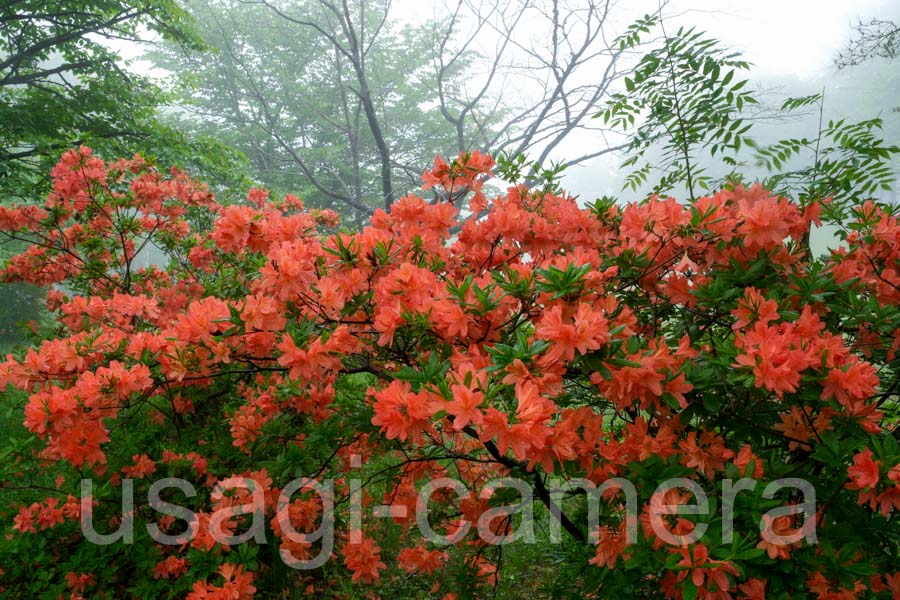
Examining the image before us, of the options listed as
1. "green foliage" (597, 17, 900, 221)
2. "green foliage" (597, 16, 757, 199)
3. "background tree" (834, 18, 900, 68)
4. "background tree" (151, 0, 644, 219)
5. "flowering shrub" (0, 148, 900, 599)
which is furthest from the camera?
"background tree" (151, 0, 644, 219)

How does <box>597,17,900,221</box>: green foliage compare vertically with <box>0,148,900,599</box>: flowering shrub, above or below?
above

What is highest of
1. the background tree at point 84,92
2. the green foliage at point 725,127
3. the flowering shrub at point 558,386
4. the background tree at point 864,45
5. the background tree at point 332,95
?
the background tree at point 332,95

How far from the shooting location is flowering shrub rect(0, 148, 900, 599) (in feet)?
3.93

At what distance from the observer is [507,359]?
3.72ft


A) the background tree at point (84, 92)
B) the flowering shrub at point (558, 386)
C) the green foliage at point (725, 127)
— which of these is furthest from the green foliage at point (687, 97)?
the background tree at point (84, 92)

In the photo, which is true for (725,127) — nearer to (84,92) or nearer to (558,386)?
(558,386)

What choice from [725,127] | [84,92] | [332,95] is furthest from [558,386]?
[332,95]

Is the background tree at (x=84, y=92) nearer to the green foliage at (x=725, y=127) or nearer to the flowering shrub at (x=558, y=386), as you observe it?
the flowering shrub at (x=558, y=386)

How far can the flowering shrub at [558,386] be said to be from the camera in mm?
1197

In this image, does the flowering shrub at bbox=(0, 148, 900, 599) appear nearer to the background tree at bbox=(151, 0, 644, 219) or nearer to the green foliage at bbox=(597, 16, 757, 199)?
the green foliage at bbox=(597, 16, 757, 199)

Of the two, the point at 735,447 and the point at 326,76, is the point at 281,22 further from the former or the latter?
the point at 735,447

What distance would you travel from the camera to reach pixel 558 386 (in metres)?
1.16

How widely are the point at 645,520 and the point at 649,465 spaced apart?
135 mm

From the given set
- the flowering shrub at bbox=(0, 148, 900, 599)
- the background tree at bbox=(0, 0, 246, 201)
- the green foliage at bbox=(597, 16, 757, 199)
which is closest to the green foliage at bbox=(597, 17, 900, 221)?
the green foliage at bbox=(597, 16, 757, 199)
